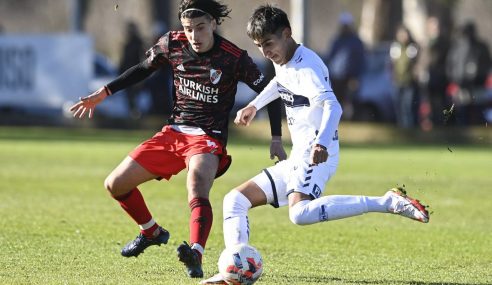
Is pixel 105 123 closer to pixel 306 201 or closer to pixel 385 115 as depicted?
pixel 385 115

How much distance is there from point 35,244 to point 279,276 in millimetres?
2328

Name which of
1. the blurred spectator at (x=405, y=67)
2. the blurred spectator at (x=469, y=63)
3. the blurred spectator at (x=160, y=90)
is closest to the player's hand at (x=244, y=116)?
the blurred spectator at (x=405, y=67)

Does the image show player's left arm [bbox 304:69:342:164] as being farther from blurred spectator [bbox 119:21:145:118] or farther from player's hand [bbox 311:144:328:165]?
blurred spectator [bbox 119:21:145:118]

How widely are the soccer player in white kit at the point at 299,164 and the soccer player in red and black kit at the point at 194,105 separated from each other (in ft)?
1.07

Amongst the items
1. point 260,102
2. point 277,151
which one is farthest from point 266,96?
point 277,151

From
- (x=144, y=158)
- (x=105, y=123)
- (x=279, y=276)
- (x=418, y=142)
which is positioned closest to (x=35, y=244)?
(x=144, y=158)

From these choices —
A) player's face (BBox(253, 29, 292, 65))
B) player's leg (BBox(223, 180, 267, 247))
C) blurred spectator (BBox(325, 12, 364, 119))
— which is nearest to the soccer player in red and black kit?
player's leg (BBox(223, 180, 267, 247))

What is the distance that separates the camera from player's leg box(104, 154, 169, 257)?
8.45m

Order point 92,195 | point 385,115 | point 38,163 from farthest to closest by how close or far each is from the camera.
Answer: point 385,115 < point 38,163 < point 92,195

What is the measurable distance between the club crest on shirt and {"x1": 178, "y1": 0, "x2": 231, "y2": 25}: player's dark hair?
14.2 inches

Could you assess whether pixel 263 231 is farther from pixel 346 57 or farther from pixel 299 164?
pixel 346 57

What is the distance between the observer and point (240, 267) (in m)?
7.50

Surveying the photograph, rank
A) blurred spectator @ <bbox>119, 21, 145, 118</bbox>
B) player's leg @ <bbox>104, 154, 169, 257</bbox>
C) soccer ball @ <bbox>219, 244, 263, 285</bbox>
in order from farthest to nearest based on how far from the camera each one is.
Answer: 1. blurred spectator @ <bbox>119, 21, 145, 118</bbox>
2. player's leg @ <bbox>104, 154, 169, 257</bbox>
3. soccer ball @ <bbox>219, 244, 263, 285</bbox>

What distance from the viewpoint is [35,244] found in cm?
955
